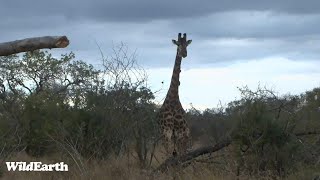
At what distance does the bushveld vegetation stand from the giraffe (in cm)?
28

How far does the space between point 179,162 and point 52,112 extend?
437 cm

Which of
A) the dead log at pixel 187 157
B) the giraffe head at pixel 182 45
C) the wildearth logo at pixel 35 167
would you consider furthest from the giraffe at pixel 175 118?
the wildearth logo at pixel 35 167

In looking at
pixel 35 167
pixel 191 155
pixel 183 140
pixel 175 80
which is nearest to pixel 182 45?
pixel 175 80

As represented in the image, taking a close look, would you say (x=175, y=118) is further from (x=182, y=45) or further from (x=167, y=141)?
(x=182, y=45)

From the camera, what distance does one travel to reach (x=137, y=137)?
10.9 meters

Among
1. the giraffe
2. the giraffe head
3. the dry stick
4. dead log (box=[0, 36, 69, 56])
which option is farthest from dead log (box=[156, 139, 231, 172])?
dead log (box=[0, 36, 69, 56])

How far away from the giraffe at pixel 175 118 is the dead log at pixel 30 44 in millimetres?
6513

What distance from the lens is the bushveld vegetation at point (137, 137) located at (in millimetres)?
9766

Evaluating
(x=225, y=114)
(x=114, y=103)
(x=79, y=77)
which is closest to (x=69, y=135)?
(x=114, y=103)

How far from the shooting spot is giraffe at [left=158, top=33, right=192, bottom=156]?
467 inches

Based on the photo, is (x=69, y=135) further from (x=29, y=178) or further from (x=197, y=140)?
(x=197, y=140)

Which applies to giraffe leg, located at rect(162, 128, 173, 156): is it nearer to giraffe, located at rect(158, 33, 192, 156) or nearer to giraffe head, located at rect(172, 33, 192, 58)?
giraffe, located at rect(158, 33, 192, 156)

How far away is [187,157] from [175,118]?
236 centimetres

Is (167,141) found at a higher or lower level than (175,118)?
lower
